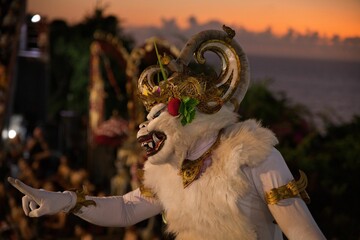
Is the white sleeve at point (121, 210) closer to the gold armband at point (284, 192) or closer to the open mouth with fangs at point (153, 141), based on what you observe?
the open mouth with fangs at point (153, 141)

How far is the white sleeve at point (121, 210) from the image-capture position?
300cm

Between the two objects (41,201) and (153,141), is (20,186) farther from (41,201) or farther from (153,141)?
(153,141)

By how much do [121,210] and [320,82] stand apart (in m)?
6.40

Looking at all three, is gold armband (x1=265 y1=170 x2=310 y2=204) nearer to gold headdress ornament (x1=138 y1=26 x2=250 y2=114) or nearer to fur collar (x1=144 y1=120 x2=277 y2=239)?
fur collar (x1=144 y1=120 x2=277 y2=239)

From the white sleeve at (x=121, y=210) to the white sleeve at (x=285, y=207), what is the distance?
21.4 inches

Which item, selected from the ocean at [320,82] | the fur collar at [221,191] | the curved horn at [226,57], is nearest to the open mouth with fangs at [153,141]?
the fur collar at [221,191]

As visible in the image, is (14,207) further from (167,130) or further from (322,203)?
(167,130)

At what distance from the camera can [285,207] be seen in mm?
2631

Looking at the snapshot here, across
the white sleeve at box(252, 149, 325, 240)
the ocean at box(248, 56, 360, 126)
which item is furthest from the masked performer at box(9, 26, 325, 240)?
Result: the ocean at box(248, 56, 360, 126)

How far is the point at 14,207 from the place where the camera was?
666cm

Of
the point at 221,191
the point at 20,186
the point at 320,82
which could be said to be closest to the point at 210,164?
the point at 221,191

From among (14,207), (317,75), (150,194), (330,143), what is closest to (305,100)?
(317,75)

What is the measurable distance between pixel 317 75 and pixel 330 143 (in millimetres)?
1230

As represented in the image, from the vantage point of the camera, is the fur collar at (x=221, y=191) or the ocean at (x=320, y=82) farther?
the ocean at (x=320, y=82)
